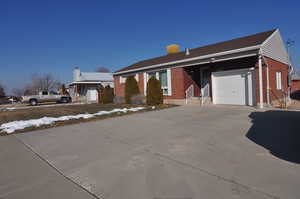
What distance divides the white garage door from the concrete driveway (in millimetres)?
5061

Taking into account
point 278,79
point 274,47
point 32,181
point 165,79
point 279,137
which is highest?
point 274,47

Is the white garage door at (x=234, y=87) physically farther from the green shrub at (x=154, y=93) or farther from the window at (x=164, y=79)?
the window at (x=164, y=79)

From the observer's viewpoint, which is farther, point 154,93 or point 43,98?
point 43,98

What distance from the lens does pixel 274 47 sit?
1205 cm

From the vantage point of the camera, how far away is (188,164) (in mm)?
3502

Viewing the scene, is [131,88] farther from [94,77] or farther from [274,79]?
[94,77]

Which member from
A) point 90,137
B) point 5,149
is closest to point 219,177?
point 90,137

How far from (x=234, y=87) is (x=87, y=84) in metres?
22.5

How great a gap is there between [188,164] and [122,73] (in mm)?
17338

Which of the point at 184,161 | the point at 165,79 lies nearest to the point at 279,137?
the point at 184,161

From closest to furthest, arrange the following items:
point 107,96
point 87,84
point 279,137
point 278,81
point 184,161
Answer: point 184,161
point 279,137
point 278,81
point 107,96
point 87,84

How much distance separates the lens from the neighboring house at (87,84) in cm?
2775

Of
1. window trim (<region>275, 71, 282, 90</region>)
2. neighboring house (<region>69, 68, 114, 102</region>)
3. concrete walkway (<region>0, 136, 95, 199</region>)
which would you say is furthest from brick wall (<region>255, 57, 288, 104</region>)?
neighboring house (<region>69, 68, 114, 102</region>)

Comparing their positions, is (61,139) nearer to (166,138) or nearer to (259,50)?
(166,138)
